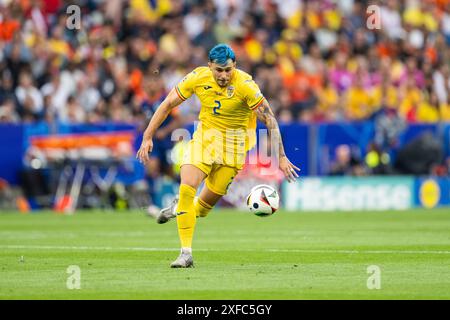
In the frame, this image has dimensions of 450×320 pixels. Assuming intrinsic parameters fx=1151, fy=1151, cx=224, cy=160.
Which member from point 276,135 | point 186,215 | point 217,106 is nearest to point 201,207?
point 186,215

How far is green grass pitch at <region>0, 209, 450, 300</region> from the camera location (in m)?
10.6

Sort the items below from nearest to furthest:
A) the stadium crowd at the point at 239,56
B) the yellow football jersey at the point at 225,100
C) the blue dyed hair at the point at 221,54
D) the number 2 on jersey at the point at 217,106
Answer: the blue dyed hair at the point at 221,54 → the yellow football jersey at the point at 225,100 → the number 2 on jersey at the point at 217,106 → the stadium crowd at the point at 239,56

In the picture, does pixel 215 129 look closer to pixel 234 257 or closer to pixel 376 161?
pixel 234 257

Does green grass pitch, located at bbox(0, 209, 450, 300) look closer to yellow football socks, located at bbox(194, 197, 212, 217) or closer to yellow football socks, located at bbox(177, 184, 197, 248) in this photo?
yellow football socks, located at bbox(177, 184, 197, 248)

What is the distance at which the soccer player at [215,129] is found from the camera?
1289 cm

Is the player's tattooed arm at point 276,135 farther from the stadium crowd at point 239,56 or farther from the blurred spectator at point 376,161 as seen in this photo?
the blurred spectator at point 376,161

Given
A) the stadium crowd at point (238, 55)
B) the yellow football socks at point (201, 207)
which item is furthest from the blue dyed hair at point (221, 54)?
the stadium crowd at point (238, 55)

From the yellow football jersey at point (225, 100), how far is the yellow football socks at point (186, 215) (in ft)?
2.97

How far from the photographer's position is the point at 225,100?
43.8 ft

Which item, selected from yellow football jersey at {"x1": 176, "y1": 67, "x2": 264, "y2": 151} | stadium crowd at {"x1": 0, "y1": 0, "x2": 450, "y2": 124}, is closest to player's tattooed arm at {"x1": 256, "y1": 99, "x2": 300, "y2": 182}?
yellow football jersey at {"x1": 176, "y1": 67, "x2": 264, "y2": 151}

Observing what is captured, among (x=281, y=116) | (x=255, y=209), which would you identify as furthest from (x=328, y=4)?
(x=255, y=209)

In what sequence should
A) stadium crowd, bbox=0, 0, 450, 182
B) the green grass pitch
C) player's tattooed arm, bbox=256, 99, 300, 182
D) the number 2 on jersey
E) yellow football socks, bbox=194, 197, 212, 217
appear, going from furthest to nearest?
stadium crowd, bbox=0, 0, 450, 182 < yellow football socks, bbox=194, 197, 212, 217 < the number 2 on jersey < player's tattooed arm, bbox=256, 99, 300, 182 < the green grass pitch
